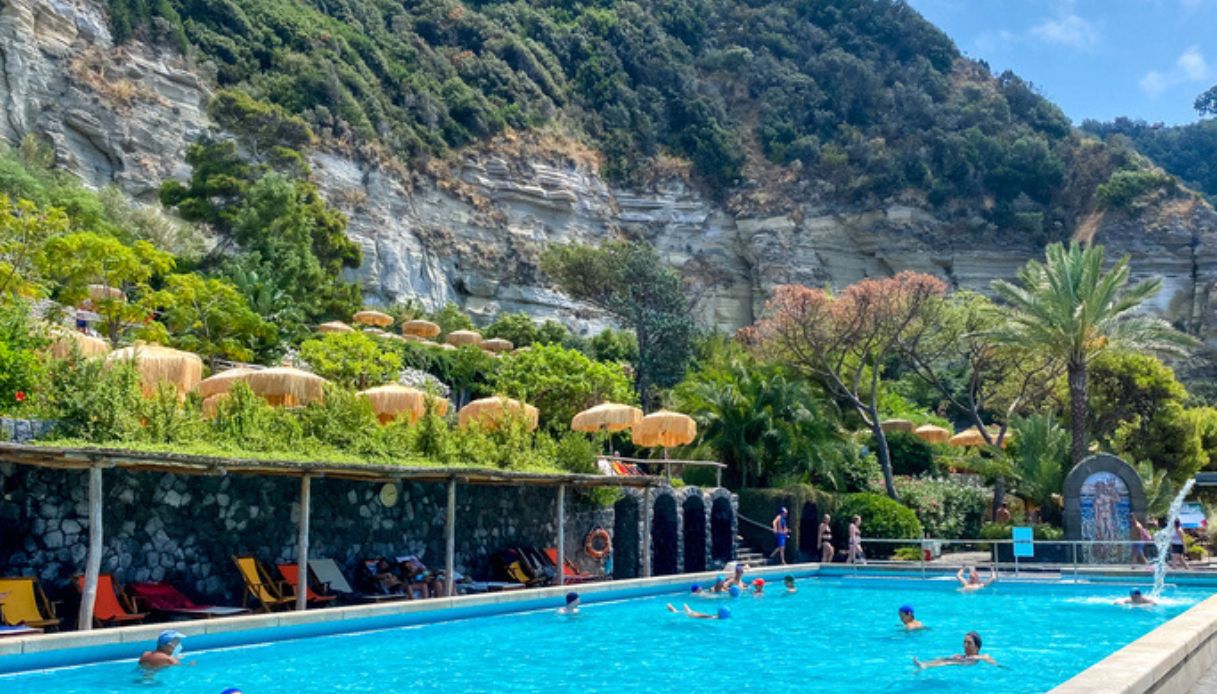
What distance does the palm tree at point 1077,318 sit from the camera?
88.2 ft

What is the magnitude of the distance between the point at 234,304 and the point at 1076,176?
5775 centimetres

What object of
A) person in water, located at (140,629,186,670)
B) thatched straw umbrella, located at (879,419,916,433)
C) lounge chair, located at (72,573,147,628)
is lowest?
person in water, located at (140,629,186,670)

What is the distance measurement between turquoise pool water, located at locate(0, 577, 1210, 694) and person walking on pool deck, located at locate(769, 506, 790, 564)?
4.49m

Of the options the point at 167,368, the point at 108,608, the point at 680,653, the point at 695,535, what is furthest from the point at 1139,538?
the point at 108,608

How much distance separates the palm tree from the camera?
2688 cm

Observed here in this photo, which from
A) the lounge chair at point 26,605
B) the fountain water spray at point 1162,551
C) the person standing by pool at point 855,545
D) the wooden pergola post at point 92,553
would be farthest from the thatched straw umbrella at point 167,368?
the fountain water spray at point 1162,551

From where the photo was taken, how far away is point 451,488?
663 inches

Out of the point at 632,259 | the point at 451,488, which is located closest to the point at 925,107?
the point at 632,259

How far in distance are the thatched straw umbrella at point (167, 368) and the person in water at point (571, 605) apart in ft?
23.2

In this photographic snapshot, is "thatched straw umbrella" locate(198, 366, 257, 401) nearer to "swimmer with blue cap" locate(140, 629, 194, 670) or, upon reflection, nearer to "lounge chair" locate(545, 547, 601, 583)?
"lounge chair" locate(545, 547, 601, 583)

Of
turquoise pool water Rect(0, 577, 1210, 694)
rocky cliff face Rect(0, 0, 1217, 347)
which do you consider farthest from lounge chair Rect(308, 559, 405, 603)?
rocky cliff face Rect(0, 0, 1217, 347)

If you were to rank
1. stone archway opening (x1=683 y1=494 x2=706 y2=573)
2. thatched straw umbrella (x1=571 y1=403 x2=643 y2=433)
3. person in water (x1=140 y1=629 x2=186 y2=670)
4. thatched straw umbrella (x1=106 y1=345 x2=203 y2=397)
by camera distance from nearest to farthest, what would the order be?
person in water (x1=140 y1=629 x2=186 y2=670) → thatched straw umbrella (x1=106 y1=345 x2=203 y2=397) → stone archway opening (x1=683 y1=494 x2=706 y2=573) → thatched straw umbrella (x1=571 y1=403 x2=643 y2=433)

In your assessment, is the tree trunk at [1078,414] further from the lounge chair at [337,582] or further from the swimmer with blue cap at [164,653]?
the swimmer with blue cap at [164,653]

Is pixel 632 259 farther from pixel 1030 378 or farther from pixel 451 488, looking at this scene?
pixel 451 488
